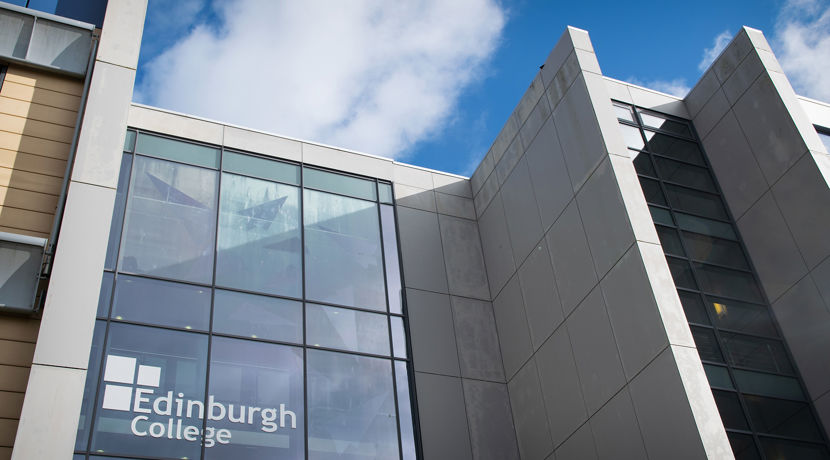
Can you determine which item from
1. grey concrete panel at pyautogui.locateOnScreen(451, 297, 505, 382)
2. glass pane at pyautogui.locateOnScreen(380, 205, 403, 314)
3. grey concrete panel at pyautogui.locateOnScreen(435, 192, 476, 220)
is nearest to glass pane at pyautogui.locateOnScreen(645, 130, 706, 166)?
grey concrete panel at pyautogui.locateOnScreen(435, 192, 476, 220)

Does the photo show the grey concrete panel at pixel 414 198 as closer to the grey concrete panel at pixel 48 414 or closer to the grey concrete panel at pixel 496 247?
the grey concrete panel at pixel 496 247

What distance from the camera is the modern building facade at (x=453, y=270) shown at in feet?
47.0

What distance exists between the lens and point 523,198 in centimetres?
2178

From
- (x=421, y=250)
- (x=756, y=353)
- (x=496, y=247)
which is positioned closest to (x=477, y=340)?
(x=496, y=247)

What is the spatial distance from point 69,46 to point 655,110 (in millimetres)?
16253

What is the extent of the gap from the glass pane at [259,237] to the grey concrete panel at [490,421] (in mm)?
5273

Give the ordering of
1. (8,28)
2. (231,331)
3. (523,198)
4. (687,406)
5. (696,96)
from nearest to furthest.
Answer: (8,28) → (687,406) → (231,331) → (523,198) → (696,96)

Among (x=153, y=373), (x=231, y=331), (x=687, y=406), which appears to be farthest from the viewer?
(x=231, y=331)

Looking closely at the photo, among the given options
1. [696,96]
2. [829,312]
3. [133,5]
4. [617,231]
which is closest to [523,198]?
[617,231]

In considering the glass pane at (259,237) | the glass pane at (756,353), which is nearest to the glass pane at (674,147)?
the glass pane at (756,353)

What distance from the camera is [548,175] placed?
68.1 feet

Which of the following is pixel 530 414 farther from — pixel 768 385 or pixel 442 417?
pixel 768 385

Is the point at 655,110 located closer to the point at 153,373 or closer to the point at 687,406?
the point at 687,406

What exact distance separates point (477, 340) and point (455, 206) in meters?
4.89
